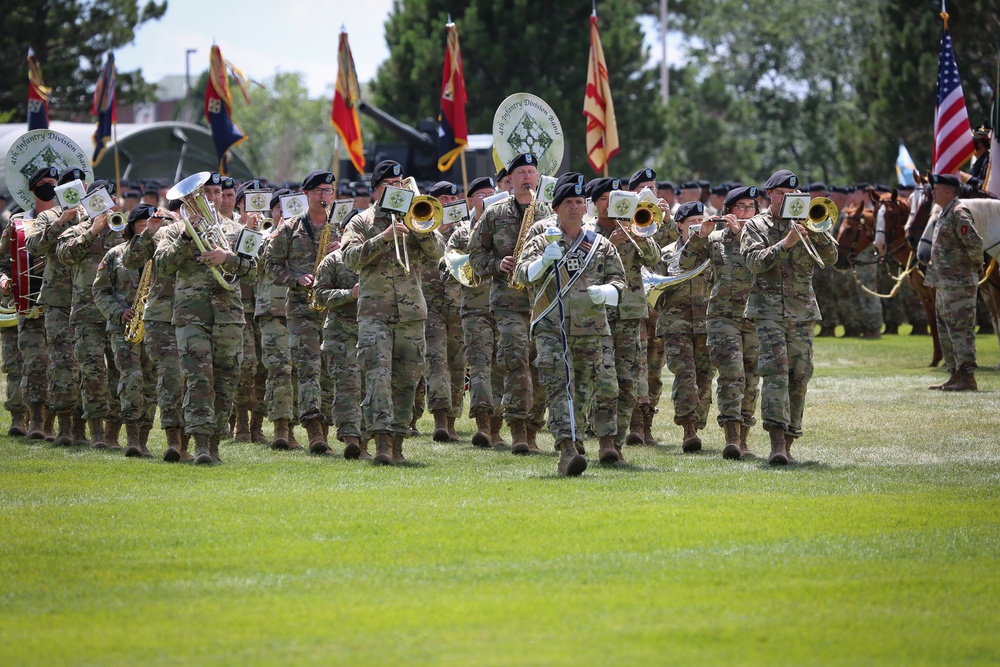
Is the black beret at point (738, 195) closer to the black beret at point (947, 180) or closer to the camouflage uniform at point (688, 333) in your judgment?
the camouflage uniform at point (688, 333)

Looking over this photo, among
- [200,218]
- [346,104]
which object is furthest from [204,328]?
[346,104]

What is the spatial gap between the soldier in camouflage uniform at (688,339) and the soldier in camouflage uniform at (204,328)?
4.27m

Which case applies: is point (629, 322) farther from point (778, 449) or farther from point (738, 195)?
point (738, 195)

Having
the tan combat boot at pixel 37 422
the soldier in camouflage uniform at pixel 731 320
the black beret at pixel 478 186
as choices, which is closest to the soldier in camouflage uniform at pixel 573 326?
the soldier in camouflage uniform at pixel 731 320

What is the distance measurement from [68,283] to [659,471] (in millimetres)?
6509

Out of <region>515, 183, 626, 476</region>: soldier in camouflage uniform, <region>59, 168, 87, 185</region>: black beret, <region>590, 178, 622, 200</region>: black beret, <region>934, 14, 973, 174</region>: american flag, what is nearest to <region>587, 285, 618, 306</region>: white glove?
<region>515, 183, 626, 476</region>: soldier in camouflage uniform

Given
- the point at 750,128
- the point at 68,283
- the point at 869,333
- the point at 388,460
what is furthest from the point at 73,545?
the point at 750,128

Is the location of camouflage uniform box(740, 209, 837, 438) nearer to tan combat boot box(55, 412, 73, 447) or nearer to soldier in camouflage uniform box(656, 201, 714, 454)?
soldier in camouflage uniform box(656, 201, 714, 454)

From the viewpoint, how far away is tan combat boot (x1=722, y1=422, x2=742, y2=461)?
45.3 ft

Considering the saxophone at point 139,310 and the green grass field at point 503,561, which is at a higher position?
the saxophone at point 139,310

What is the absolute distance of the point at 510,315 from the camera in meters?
14.3

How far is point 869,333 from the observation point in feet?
93.9

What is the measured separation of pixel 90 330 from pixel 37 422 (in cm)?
166

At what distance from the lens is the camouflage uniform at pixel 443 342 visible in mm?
15875
